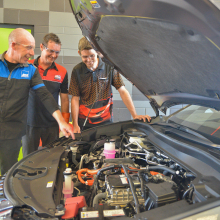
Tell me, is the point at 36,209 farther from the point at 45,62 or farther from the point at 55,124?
the point at 45,62

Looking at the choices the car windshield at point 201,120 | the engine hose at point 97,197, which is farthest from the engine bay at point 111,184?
the car windshield at point 201,120

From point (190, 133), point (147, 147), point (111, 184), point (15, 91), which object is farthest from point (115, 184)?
point (15, 91)

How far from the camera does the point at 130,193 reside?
2.92 feet

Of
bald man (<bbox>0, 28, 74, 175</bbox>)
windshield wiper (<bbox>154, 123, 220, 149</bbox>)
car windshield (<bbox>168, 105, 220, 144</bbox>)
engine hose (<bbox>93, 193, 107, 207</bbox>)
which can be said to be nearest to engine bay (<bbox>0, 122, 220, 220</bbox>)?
engine hose (<bbox>93, 193, 107, 207</bbox>)

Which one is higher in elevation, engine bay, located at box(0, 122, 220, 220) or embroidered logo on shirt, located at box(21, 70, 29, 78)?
embroidered logo on shirt, located at box(21, 70, 29, 78)

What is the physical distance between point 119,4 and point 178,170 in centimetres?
86

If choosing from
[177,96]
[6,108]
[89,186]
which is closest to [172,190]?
[89,186]

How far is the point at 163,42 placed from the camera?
955 mm

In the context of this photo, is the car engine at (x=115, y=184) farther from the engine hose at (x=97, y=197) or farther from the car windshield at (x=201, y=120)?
the car windshield at (x=201, y=120)

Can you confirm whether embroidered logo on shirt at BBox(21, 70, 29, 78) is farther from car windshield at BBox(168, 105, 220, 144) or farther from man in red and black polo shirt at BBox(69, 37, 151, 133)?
car windshield at BBox(168, 105, 220, 144)

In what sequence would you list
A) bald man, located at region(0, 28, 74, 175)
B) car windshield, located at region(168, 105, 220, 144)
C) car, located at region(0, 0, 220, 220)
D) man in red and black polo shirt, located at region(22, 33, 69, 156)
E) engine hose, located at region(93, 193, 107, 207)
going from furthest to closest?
man in red and black polo shirt, located at region(22, 33, 69, 156)
bald man, located at region(0, 28, 74, 175)
car windshield, located at region(168, 105, 220, 144)
engine hose, located at region(93, 193, 107, 207)
car, located at region(0, 0, 220, 220)

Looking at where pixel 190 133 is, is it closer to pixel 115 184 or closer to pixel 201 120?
pixel 201 120

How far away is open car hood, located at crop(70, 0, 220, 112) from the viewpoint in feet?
2.36

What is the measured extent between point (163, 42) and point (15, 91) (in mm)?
1405
